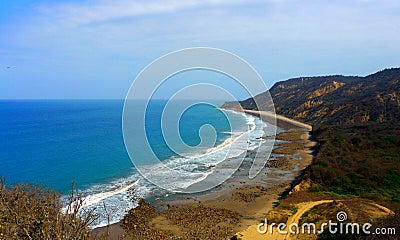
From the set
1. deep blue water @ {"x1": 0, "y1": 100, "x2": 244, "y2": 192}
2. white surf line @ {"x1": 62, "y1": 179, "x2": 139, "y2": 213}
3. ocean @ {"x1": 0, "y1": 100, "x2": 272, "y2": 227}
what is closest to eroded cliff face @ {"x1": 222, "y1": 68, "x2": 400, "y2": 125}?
ocean @ {"x1": 0, "y1": 100, "x2": 272, "y2": 227}

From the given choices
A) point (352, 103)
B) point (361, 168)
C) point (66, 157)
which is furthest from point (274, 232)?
point (352, 103)

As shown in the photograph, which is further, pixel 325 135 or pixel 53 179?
pixel 325 135

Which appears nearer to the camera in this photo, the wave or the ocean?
the wave

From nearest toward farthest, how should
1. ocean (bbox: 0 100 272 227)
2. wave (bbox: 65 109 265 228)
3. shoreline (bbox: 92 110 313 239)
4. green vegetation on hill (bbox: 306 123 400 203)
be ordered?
1. shoreline (bbox: 92 110 313 239)
2. green vegetation on hill (bbox: 306 123 400 203)
3. wave (bbox: 65 109 265 228)
4. ocean (bbox: 0 100 272 227)

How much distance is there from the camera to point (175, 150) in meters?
46.6

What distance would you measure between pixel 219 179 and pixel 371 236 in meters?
20.7

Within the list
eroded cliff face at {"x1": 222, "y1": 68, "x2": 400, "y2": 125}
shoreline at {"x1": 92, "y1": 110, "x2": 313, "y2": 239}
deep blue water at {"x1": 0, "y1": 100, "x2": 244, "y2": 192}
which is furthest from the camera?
eroded cliff face at {"x1": 222, "y1": 68, "x2": 400, "y2": 125}

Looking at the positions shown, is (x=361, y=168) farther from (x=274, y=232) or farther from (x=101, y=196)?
(x=101, y=196)

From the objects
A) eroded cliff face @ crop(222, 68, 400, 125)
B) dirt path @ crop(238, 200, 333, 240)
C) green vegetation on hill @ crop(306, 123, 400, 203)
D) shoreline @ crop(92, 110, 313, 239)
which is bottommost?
shoreline @ crop(92, 110, 313, 239)

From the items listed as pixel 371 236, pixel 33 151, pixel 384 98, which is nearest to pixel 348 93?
pixel 384 98

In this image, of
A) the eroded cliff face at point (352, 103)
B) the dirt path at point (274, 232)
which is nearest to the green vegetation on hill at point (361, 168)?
the dirt path at point (274, 232)

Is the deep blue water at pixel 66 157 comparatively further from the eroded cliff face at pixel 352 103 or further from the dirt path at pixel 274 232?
the eroded cliff face at pixel 352 103

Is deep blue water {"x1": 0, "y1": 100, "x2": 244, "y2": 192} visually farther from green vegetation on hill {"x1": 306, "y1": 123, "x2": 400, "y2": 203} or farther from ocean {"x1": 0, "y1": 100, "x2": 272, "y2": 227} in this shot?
green vegetation on hill {"x1": 306, "y1": 123, "x2": 400, "y2": 203}

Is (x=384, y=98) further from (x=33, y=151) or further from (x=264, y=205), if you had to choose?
(x=33, y=151)
